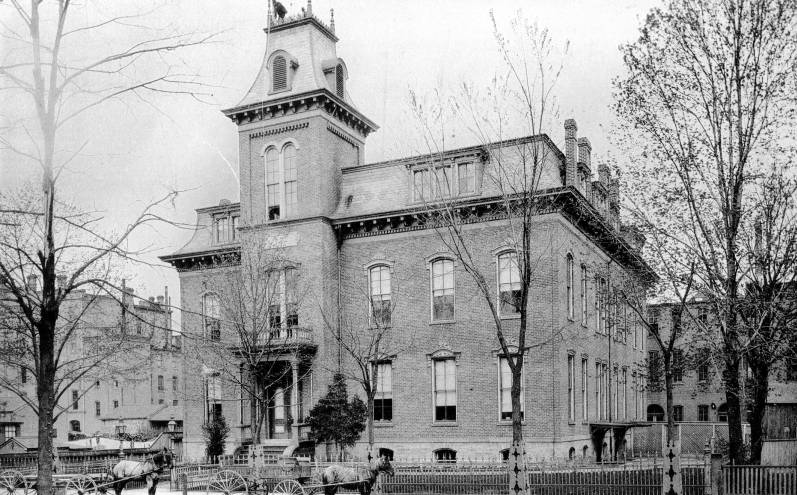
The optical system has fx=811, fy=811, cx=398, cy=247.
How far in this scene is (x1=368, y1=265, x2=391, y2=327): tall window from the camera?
3203 centimetres

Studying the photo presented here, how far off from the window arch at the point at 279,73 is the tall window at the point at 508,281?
11.8m

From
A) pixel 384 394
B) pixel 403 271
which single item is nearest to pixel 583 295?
pixel 403 271

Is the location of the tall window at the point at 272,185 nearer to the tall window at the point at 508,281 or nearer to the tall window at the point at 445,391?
the tall window at the point at 445,391

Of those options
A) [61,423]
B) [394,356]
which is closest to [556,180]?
[394,356]

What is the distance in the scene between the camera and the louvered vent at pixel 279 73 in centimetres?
3378

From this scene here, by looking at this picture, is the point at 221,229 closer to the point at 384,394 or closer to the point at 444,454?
the point at 384,394

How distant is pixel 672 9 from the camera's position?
2003 centimetres

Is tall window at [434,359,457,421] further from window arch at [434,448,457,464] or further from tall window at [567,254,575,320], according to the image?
tall window at [567,254,575,320]

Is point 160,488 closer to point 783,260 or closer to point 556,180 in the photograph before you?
point 556,180

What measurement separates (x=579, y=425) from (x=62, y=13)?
25.6m

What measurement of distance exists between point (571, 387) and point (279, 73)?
17366 mm

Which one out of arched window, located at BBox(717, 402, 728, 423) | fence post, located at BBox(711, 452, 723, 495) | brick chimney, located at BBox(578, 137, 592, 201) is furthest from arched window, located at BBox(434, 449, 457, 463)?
arched window, located at BBox(717, 402, 728, 423)

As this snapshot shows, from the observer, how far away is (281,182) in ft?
111

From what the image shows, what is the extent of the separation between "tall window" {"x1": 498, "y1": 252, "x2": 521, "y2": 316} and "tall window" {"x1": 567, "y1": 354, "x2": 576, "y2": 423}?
3.30 m
